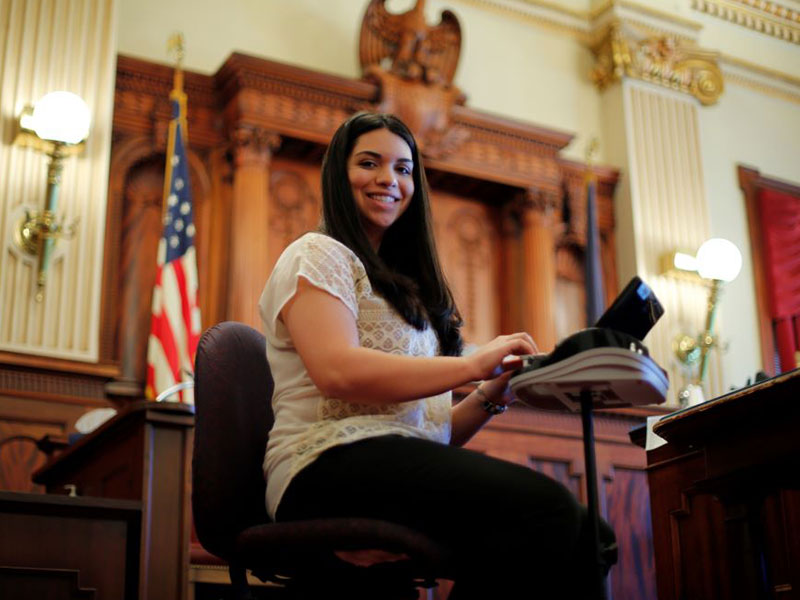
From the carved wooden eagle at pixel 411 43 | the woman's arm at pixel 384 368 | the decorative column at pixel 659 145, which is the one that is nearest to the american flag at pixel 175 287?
the carved wooden eagle at pixel 411 43

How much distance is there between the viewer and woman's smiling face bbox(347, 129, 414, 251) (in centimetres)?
197

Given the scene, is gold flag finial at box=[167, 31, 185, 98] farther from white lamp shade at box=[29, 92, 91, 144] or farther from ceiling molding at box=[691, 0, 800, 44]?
ceiling molding at box=[691, 0, 800, 44]

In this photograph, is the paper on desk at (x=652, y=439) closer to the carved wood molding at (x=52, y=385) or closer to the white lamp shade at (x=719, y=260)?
the carved wood molding at (x=52, y=385)

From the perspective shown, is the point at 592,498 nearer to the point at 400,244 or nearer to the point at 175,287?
the point at 400,244

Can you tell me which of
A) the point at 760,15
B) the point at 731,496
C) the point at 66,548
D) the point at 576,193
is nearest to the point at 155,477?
the point at 66,548

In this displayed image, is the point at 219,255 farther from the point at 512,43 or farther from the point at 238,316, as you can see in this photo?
the point at 512,43

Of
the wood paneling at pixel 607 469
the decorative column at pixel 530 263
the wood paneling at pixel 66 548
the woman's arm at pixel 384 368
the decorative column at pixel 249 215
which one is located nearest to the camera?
the woman's arm at pixel 384 368

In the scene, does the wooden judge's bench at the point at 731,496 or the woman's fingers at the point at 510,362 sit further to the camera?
the wooden judge's bench at the point at 731,496

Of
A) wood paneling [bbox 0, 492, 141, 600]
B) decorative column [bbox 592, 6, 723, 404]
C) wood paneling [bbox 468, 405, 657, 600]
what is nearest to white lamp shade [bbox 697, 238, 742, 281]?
decorative column [bbox 592, 6, 723, 404]

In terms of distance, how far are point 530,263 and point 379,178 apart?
457 centimetres

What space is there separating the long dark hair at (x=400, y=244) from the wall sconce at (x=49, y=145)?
327cm

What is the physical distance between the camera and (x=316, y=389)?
1.79 meters

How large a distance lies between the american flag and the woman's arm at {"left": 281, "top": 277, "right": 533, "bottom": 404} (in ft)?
11.0

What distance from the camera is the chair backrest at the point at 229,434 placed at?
71.8 inches
